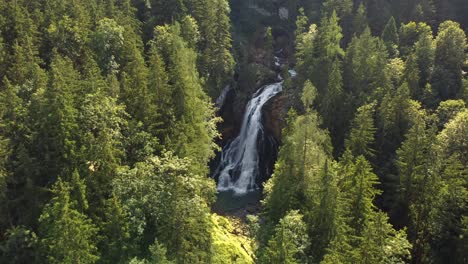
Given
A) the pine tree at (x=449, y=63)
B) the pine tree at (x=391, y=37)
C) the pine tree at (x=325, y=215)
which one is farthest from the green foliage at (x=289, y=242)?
the pine tree at (x=391, y=37)

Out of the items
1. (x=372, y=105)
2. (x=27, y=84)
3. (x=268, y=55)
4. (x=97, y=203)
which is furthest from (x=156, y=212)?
(x=268, y=55)

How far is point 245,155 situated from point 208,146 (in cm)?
1568

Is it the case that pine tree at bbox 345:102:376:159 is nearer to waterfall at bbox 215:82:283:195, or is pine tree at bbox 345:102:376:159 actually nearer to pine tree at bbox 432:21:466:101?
pine tree at bbox 432:21:466:101

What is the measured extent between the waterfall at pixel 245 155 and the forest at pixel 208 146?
0.80 feet

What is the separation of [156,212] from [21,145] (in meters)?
11.9

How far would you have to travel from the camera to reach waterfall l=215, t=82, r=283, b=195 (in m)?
62.3

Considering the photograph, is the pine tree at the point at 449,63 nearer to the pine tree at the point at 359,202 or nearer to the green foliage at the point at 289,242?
the pine tree at the point at 359,202

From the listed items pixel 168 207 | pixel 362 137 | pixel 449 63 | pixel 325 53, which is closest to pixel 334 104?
pixel 325 53

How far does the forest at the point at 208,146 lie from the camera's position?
32438 millimetres

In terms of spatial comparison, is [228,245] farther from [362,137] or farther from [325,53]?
[325,53]

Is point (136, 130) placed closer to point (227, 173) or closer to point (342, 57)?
point (227, 173)

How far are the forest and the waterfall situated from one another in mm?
245

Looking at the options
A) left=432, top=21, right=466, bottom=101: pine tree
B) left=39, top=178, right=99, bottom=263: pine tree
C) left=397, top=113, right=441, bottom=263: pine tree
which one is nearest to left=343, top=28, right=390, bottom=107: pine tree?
left=432, top=21, right=466, bottom=101: pine tree

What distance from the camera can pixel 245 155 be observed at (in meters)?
64.9
